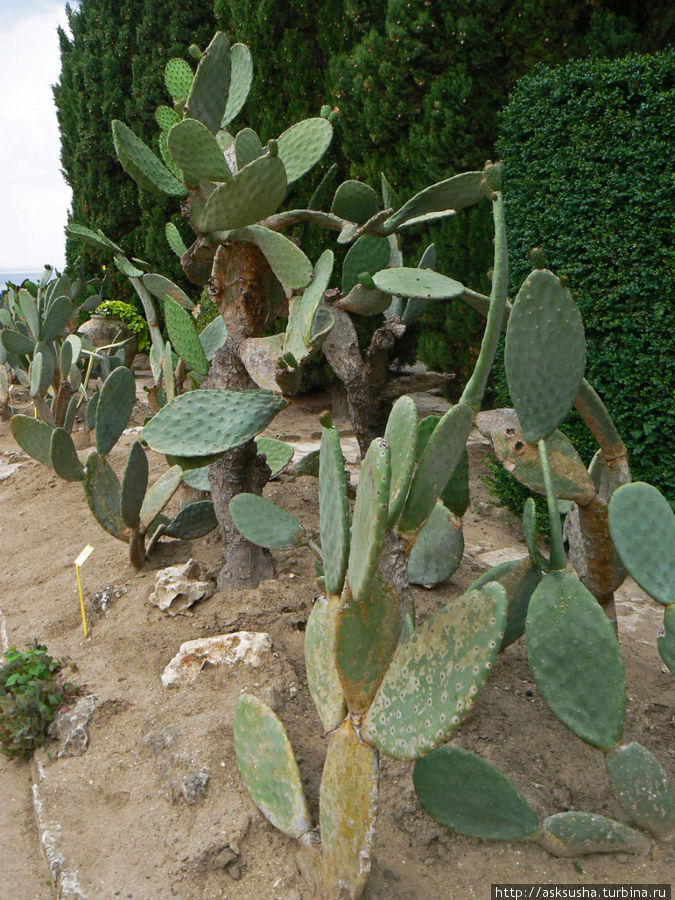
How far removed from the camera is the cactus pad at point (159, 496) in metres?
2.66

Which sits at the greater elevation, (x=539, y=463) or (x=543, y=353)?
(x=543, y=353)

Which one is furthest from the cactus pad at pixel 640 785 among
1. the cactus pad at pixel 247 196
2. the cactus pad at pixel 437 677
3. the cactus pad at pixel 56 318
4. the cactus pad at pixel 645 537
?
the cactus pad at pixel 56 318

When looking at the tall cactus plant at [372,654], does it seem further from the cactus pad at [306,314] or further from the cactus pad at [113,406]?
the cactus pad at [113,406]

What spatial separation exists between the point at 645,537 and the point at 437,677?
0.57 m

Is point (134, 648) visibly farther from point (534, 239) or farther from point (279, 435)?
point (279, 435)

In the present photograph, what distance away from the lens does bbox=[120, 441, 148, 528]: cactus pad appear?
98.4 inches

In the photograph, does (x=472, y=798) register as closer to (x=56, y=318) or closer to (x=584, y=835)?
(x=584, y=835)

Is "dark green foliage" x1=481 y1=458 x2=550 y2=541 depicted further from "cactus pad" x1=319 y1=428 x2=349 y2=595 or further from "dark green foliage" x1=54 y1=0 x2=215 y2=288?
"dark green foliage" x1=54 y1=0 x2=215 y2=288

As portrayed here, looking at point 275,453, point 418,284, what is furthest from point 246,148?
point 275,453

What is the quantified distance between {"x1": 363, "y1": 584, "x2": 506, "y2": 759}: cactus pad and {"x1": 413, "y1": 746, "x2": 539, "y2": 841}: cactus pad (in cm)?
18

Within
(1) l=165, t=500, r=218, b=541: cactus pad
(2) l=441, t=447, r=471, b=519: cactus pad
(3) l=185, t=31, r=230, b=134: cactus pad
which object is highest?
(3) l=185, t=31, r=230, b=134: cactus pad

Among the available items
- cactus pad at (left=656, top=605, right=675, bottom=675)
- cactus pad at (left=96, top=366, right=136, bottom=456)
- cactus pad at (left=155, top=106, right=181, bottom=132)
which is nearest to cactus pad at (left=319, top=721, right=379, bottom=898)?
cactus pad at (left=656, top=605, right=675, bottom=675)

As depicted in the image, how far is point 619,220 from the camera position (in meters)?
3.11

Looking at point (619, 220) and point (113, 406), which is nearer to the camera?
point (113, 406)
